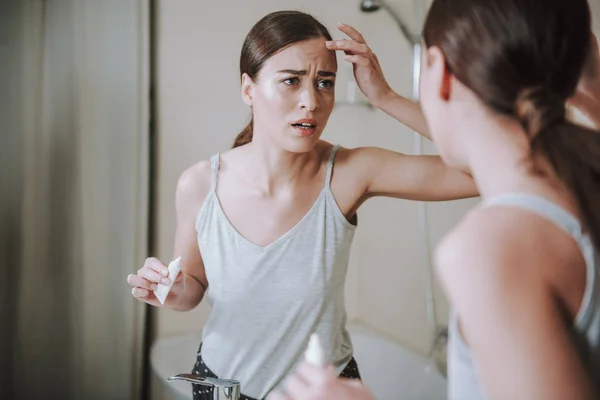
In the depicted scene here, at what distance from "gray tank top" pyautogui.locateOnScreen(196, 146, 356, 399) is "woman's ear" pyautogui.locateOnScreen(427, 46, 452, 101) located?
1.15 ft

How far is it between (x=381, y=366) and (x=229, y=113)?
35.8 inches

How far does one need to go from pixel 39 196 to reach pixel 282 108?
2.91 feet

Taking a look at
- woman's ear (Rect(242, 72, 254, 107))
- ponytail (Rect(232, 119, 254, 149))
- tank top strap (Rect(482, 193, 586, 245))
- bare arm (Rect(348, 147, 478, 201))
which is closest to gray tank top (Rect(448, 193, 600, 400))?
tank top strap (Rect(482, 193, 586, 245))

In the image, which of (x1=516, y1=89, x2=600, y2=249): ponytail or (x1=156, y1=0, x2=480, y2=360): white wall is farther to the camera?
(x1=156, y1=0, x2=480, y2=360): white wall

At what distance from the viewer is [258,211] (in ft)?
2.66

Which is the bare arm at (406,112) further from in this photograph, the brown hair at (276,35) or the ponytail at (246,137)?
the ponytail at (246,137)

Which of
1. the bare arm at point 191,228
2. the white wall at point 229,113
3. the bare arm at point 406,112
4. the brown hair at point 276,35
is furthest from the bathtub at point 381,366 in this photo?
the brown hair at point 276,35

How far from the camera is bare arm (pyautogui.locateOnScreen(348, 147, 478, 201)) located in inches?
29.6

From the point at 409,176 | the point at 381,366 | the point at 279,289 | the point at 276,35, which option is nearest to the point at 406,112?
the point at 409,176

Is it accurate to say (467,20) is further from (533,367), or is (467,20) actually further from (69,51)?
(69,51)

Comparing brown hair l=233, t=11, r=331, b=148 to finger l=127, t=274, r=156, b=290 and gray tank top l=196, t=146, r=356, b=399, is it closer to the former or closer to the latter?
gray tank top l=196, t=146, r=356, b=399

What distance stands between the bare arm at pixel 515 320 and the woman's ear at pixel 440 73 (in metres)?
0.14

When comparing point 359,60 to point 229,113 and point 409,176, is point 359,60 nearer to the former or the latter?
point 409,176

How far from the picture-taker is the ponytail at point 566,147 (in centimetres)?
38
